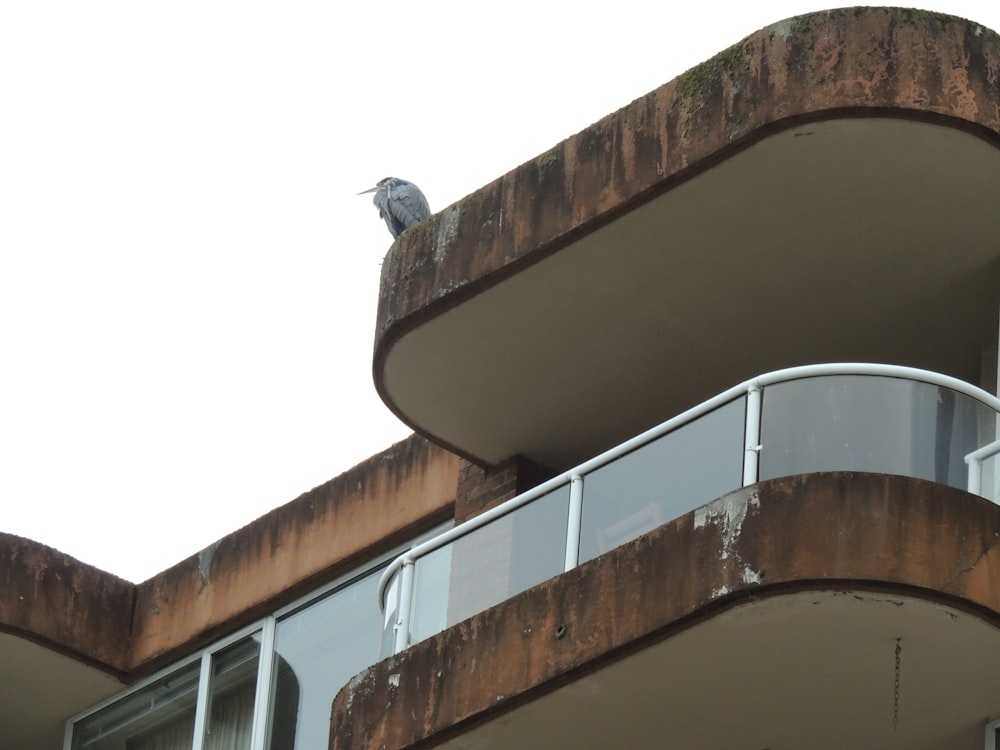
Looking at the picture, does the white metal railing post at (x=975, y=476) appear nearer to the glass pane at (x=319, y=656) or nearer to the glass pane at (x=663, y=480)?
the glass pane at (x=663, y=480)

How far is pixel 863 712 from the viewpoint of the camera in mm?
10570

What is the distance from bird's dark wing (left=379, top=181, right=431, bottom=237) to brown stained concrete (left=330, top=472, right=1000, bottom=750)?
5.38 metres

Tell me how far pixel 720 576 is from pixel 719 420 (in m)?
0.88

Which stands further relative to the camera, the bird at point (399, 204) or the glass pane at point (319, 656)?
the bird at point (399, 204)

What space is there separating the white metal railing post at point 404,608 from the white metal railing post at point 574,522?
1.15 m

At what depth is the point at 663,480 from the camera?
1092cm

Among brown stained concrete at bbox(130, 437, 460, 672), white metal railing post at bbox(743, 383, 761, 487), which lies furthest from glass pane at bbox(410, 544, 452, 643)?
brown stained concrete at bbox(130, 437, 460, 672)

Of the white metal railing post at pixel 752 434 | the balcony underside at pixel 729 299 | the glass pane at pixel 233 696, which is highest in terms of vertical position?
the balcony underside at pixel 729 299

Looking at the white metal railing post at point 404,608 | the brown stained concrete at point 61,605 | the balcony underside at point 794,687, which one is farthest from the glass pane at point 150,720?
the balcony underside at point 794,687

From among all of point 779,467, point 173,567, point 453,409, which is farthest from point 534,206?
point 173,567

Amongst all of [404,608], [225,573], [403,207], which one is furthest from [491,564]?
[403,207]

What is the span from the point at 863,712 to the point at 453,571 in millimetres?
2347

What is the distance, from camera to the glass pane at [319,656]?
48.7 feet

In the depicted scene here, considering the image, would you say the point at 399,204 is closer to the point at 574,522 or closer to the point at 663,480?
the point at 574,522
